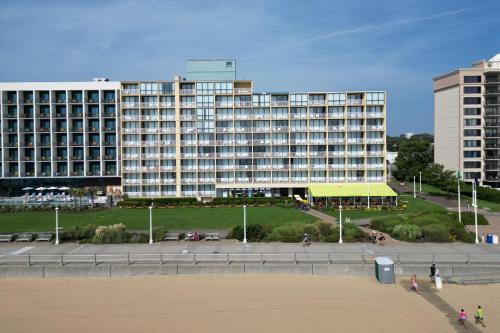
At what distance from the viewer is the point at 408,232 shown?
42.7 metres

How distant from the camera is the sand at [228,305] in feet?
79.8

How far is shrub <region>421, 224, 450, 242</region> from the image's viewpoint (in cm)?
4191

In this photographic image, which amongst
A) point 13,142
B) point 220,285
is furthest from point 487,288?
point 13,142

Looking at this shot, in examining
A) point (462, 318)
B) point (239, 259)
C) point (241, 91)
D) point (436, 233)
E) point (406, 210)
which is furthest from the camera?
point (241, 91)

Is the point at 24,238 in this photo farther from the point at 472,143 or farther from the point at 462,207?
the point at 472,143

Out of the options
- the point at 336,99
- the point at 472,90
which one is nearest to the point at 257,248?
the point at 336,99

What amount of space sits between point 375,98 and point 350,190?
18934 millimetres

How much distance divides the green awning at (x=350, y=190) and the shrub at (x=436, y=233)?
1150 inches

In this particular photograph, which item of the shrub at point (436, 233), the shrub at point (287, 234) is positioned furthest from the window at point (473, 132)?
the shrub at point (287, 234)

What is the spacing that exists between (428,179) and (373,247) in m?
57.0

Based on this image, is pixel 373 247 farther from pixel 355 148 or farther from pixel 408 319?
pixel 355 148

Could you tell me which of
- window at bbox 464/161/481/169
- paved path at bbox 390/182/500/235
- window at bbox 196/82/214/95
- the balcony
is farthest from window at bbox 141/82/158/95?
window at bbox 464/161/481/169

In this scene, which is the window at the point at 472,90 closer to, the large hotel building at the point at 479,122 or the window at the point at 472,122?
the large hotel building at the point at 479,122

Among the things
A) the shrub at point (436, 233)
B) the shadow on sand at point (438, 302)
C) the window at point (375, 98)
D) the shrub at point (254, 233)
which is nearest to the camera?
the shadow on sand at point (438, 302)
